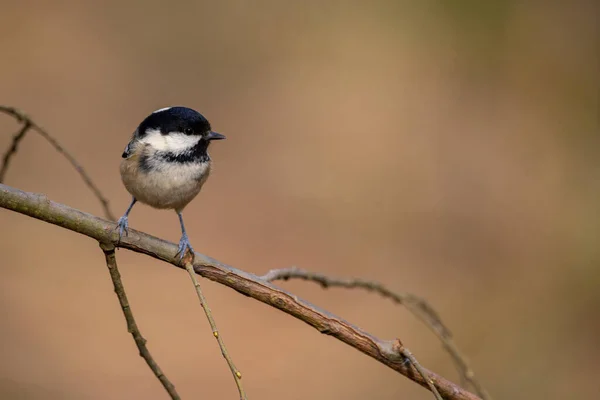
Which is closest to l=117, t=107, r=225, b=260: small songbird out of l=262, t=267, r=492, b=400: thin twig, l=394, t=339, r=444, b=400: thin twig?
l=262, t=267, r=492, b=400: thin twig

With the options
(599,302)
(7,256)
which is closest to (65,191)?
(7,256)

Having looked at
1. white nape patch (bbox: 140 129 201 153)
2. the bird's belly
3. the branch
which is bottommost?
the branch

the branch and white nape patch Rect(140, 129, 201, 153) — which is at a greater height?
white nape patch Rect(140, 129, 201, 153)

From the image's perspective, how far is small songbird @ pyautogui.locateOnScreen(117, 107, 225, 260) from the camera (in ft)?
7.16

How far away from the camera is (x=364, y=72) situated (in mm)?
5508

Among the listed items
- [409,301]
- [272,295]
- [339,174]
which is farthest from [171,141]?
[339,174]

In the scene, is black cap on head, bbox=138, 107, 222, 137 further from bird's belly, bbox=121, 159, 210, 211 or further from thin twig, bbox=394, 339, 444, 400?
thin twig, bbox=394, 339, 444, 400

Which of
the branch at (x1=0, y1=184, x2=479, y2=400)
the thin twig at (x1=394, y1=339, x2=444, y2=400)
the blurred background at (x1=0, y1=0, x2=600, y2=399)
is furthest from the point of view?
the blurred background at (x1=0, y1=0, x2=600, y2=399)

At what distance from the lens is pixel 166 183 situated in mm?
2174

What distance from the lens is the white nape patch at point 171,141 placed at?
7.30 feet

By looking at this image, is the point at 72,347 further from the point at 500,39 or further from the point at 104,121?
the point at 500,39

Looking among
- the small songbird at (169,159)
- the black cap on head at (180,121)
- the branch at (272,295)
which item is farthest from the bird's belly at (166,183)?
the branch at (272,295)

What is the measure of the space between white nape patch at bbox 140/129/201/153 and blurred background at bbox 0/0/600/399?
176 cm

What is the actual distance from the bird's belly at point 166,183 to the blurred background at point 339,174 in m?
1.62
